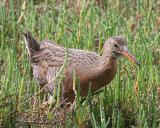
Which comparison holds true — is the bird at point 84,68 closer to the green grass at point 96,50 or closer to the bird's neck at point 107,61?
the bird's neck at point 107,61

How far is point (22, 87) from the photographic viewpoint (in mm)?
6582

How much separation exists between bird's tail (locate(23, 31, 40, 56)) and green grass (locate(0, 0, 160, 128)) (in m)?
0.16

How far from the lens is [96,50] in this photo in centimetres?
811

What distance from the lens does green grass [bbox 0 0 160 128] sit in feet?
20.2

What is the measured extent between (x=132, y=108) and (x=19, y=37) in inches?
94.3

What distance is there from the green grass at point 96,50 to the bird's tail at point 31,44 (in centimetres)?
16

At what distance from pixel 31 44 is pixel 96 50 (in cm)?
110

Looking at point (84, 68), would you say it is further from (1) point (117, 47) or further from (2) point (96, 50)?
(2) point (96, 50)

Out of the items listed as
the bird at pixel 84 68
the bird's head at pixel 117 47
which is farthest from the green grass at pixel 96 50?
the bird's head at pixel 117 47

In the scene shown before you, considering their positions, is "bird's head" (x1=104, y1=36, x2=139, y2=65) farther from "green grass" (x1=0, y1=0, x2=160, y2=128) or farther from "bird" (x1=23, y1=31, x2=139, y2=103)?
"green grass" (x1=0, y1=0, x2=160, y2=128)

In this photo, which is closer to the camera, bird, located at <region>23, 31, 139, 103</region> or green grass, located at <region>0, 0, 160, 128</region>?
green grass, located at <region>0, 0, 160, 128</region>

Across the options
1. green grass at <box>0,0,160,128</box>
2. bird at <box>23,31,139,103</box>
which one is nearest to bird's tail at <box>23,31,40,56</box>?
green grass at <box>0,0,160,128</box>

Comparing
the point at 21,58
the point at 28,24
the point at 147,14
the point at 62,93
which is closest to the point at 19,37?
the point at 28,24

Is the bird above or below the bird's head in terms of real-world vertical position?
below
